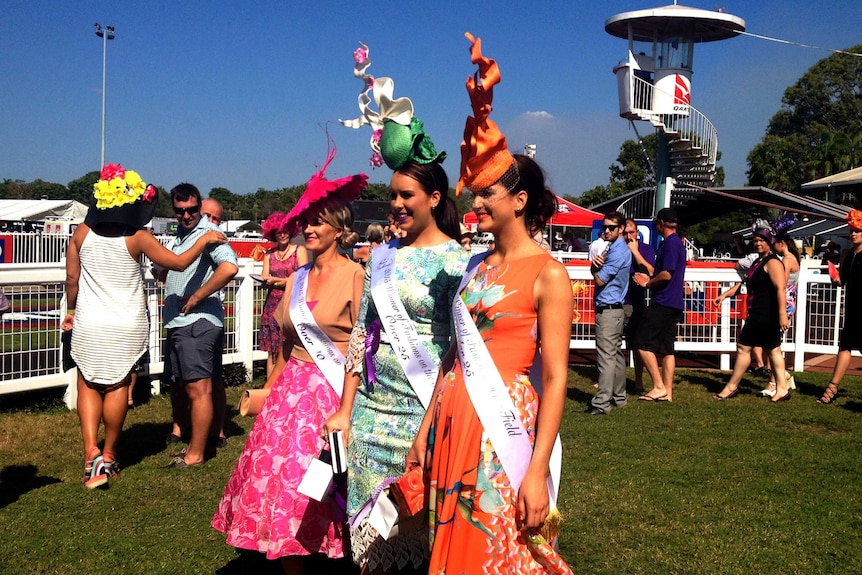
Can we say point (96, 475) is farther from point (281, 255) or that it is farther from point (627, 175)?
point (627, 175)

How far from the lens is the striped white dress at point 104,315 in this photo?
4934 millimetres

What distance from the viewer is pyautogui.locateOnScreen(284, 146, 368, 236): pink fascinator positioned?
140 inches

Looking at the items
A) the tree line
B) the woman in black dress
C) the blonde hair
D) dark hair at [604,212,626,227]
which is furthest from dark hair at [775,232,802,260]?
the tree line

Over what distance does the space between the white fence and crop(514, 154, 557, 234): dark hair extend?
11.2ft

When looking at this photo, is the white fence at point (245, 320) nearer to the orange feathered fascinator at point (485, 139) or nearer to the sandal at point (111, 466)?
the sandal at point (111, 466)

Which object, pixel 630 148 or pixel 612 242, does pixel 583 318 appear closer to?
pixel 612 242

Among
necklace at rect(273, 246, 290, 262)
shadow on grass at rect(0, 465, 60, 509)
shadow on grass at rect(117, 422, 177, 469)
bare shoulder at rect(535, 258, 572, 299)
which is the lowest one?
shadow on grass at rect(0, 465, 60, 509)

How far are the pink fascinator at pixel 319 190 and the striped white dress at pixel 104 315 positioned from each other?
1.90 metres

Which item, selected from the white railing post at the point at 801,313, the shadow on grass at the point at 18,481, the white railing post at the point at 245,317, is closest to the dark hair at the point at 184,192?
the shadow on grass at the point at 18,481

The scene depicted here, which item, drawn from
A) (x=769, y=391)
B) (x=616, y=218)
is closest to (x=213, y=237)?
(x=616, y=218)

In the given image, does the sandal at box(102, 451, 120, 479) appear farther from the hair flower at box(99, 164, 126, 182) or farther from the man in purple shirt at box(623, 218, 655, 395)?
the man in purple shirt at box(623, 218, 655, 395)

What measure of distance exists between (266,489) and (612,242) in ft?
16.4

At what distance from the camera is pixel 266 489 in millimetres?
3268

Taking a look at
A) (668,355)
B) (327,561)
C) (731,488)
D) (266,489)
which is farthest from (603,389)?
(266,489)
